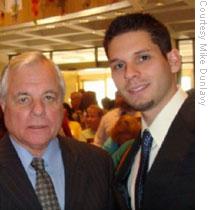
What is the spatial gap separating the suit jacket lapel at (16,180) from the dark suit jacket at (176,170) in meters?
0.39

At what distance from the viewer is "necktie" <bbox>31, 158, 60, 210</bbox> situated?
1.30 meters

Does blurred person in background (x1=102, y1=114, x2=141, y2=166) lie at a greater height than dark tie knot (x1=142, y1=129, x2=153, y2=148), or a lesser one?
lesser

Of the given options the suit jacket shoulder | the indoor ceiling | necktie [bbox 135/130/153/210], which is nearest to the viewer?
necktie [bbox 135/130/153/210]

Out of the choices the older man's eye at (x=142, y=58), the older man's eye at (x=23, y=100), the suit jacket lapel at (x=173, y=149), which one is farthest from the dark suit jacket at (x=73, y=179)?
the older man's eye at (x=142, y=58)

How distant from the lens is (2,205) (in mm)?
1252

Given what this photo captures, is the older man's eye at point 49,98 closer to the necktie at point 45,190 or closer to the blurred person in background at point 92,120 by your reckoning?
the necktie at point 45,190

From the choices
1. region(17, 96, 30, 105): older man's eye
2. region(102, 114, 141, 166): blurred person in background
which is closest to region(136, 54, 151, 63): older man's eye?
region(17, 96, 30, 105): older man's eye

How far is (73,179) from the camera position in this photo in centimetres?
140

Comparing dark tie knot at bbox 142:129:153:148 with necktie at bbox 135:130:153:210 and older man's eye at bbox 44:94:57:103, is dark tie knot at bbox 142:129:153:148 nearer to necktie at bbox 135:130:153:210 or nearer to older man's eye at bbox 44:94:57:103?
necktie at bbox 135:130:153:210

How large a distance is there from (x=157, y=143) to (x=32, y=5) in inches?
99.3

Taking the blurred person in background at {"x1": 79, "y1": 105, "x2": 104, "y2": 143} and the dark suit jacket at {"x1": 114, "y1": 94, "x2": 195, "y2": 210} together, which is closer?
the dark suit jacket at {"x1": 114, "y1": 94, "x2": 195, "y2": 210}

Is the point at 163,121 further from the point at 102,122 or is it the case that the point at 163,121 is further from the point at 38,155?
the point at 102,122

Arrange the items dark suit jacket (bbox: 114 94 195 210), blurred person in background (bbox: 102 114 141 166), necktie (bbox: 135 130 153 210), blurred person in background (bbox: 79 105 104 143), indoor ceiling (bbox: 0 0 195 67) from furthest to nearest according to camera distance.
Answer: indoor ceiling (bbox: 0 0 195 67), blurred person in background (bbox: 79 105 104 143), blurred person in background (bbox: 102 114 141 166), necktie (bbox: 135 130 153 210), dark suit jacket (bbox: 114 94 195 210)

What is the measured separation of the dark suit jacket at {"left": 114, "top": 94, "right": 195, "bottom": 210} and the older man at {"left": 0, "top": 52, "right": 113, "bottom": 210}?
0.95 feet
